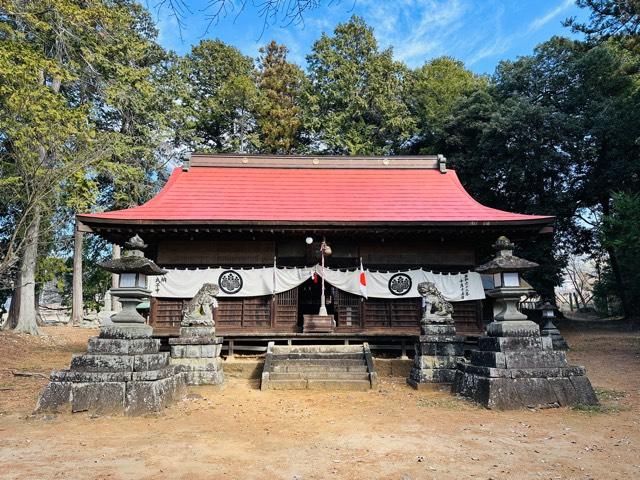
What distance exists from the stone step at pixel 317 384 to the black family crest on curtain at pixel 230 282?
3.21 meters

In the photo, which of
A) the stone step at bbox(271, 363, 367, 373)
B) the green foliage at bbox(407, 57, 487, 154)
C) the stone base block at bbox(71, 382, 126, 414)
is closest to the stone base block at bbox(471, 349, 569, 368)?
the stone step at bbox(271, 363, 367, 373)

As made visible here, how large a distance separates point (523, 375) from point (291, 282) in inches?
246

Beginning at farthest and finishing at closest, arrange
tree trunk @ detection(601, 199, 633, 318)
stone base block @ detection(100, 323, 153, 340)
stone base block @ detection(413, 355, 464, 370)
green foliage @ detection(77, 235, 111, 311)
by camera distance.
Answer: green foliage @ detection(77, 235, 111, 311) → tree trunk @ detection(601, 199, 633, 318) → stone base block @ detection(413, 355, 464, 370) → stone base block @ detection(100, 323, 153, 340)

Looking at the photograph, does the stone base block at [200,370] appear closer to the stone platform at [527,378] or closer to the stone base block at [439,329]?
the stone base block at [439,329]

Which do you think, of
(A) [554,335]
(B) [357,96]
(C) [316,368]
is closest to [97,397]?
(C) [316,368]

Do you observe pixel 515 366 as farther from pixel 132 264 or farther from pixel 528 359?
pixel 132 264

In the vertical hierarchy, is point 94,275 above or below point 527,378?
above

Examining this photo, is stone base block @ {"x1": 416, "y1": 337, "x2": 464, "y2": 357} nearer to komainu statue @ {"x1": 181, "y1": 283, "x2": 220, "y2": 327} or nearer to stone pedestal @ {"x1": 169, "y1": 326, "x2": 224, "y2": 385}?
stone pedestal @ {"x1": 169, "y1": 326, "x2": 224, "y2": 385}

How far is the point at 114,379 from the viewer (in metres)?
6.37

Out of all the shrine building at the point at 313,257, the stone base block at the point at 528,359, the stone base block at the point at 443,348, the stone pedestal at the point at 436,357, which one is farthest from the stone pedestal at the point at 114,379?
the stone base block at the point at 528,359

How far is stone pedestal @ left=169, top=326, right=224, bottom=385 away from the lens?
28.9ft

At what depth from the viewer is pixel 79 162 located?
1127cm

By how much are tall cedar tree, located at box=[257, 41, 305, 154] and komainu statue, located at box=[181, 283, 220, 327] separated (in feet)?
60.6

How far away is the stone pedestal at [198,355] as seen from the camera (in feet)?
28.9
